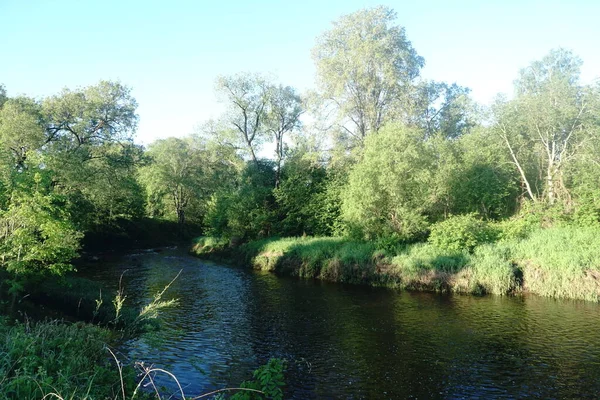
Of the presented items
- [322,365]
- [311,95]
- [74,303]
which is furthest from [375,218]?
[74,303]

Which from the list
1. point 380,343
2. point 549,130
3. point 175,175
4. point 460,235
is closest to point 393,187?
point 460,235

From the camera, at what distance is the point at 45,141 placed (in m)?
33.9

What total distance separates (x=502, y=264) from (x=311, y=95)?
24.5 metres

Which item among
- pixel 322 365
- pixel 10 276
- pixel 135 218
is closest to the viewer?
pixel 322 365

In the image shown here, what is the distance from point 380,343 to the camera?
1606cm

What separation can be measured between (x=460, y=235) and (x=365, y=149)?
1234 cm

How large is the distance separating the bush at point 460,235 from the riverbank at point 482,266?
562 millimetres

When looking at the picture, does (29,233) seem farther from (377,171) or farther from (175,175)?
(175,175)

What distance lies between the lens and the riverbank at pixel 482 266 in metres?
23.2

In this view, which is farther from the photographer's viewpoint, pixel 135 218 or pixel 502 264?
pixel 135 218

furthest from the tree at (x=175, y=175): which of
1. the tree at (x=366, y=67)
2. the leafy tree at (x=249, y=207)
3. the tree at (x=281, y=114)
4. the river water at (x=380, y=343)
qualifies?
the river water at (x=380, y=343)

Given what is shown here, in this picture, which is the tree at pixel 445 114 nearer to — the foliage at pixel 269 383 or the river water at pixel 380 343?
the river water at pixel 380 343

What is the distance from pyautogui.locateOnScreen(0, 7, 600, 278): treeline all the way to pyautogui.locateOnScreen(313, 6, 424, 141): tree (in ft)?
0.44

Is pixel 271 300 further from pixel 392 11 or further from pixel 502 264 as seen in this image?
pixel 392 11
